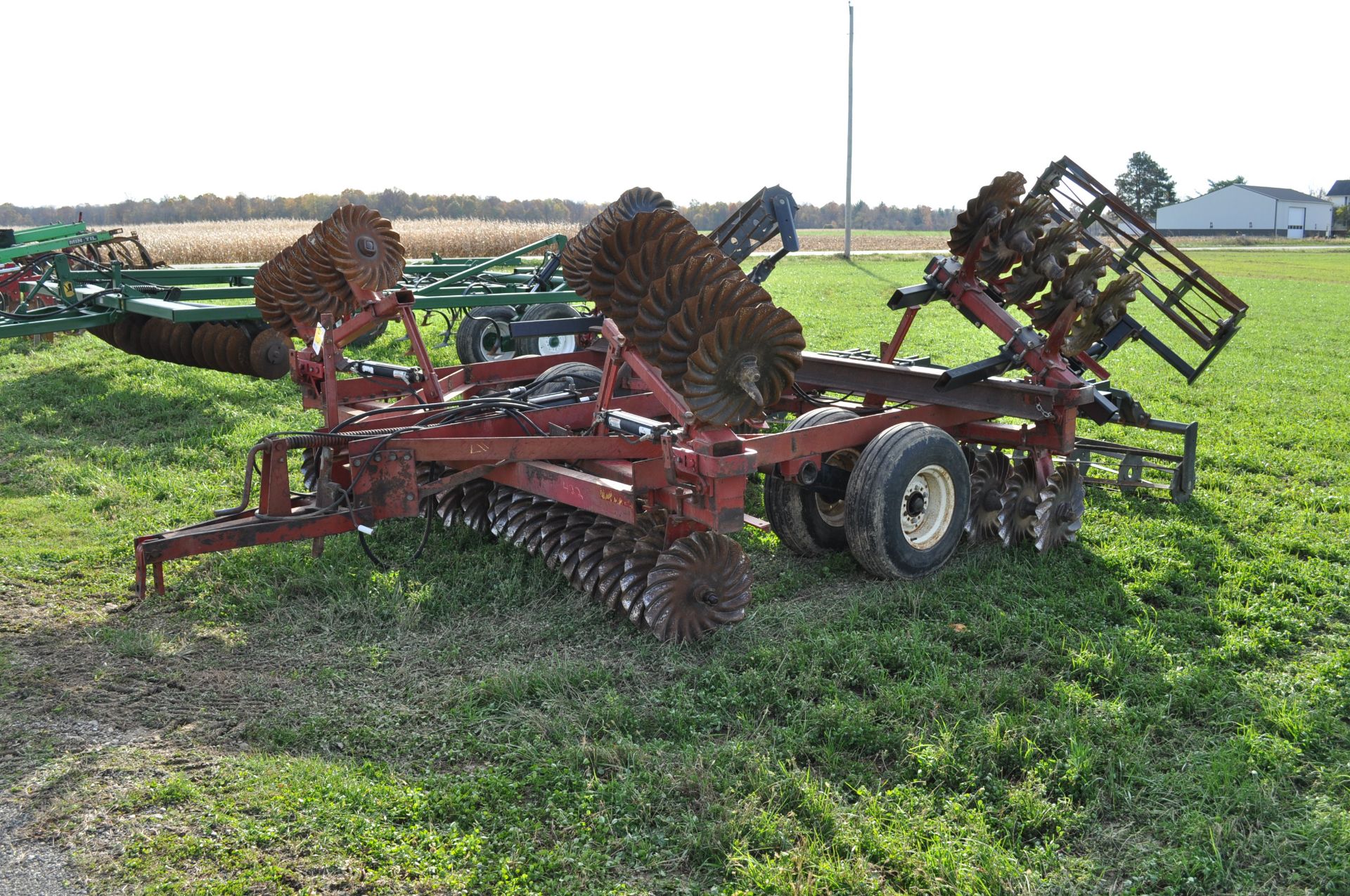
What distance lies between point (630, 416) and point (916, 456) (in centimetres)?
147

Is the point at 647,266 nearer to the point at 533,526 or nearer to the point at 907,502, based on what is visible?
the point at 533,526

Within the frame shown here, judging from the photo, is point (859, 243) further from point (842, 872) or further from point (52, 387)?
point (842, 872)

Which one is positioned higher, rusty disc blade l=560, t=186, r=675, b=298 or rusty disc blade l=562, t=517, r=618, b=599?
rusty disc blade l=560, t=186, r=675, b=298

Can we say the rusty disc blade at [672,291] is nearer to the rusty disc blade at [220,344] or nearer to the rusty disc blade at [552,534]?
the rusty disc blade at [552,534]

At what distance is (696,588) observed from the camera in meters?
4.78

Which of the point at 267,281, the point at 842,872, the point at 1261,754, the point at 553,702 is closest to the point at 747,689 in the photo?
the point at 553,702

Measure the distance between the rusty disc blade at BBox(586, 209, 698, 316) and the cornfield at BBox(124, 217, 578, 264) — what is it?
19788mm

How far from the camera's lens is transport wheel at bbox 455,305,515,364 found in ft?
38.6

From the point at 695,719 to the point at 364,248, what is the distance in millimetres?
3834

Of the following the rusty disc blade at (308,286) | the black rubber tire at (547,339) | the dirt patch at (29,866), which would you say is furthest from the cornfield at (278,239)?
the dirt patch at (29,866)

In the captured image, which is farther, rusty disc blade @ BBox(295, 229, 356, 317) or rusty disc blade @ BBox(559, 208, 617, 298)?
rusty disc blade @ BBox(295, 229, 356, 317)

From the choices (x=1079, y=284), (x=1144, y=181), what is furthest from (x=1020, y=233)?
(x=1144, y=181)

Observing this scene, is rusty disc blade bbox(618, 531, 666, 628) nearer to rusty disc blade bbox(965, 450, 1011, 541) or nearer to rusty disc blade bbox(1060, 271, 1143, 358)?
rusty disc blade bbox(965, 450, 1011, 541)

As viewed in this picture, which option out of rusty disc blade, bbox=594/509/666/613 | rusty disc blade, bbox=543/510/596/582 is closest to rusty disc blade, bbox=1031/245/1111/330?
rusty disc blade, bbox=594/509/666/613
